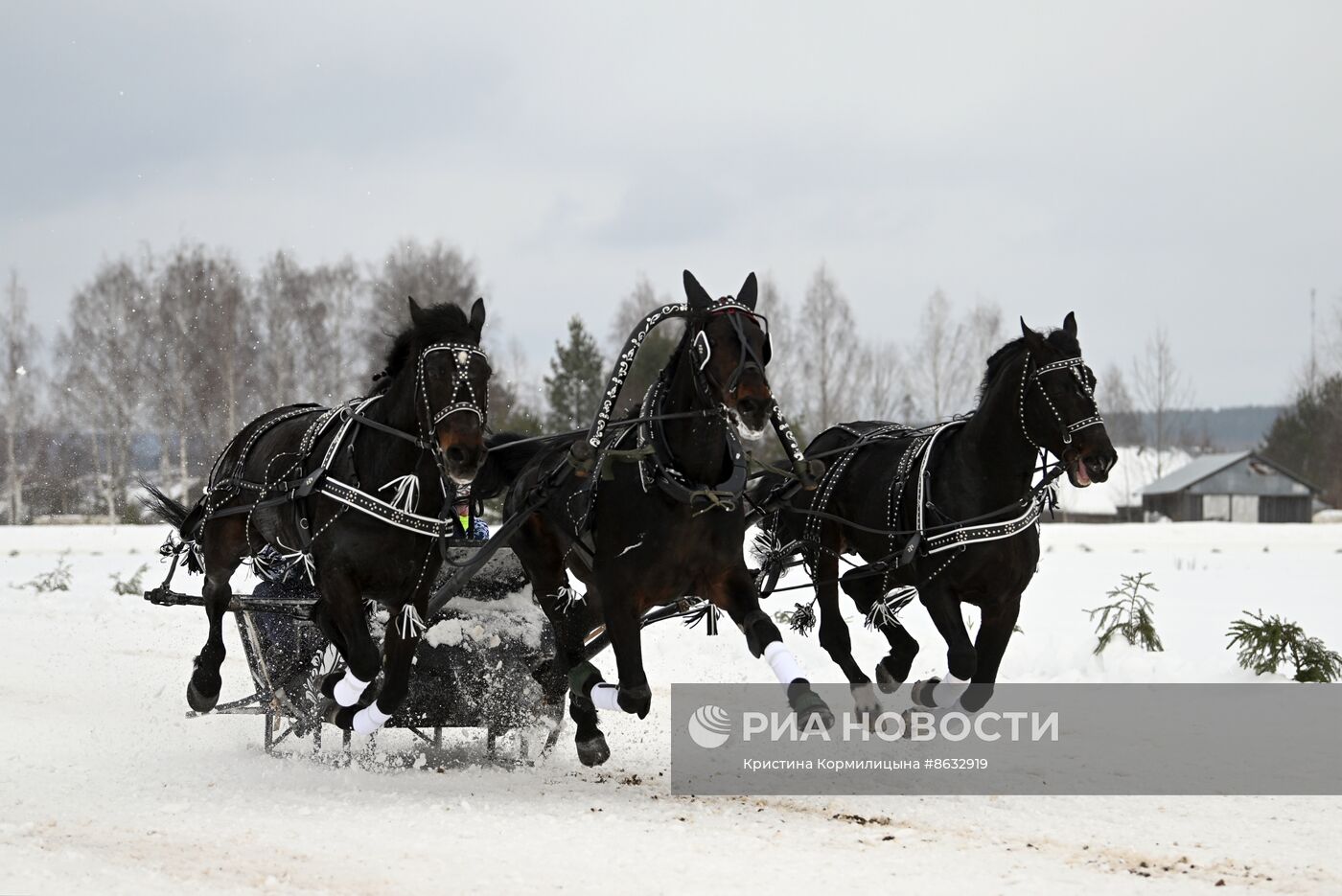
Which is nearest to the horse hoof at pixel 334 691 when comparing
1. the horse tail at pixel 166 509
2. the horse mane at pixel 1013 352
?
the horse tail at pixel 166 509

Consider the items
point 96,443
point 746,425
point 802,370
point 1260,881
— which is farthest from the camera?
point 802,370

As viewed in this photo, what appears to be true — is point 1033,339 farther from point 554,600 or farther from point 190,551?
point 190,551

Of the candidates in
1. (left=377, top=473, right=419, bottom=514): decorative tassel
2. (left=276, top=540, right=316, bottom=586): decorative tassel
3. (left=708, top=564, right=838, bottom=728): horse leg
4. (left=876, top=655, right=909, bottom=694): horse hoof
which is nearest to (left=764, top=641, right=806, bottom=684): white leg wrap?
(left=708, top=564, right=838, bottom=728): horse leg

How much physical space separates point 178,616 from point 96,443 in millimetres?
25765

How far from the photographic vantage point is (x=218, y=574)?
7844 mm

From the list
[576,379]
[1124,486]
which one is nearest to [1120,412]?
[1124,486]

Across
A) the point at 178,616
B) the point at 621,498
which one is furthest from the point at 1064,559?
the point at 621,498

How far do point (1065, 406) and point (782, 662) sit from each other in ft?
7.08

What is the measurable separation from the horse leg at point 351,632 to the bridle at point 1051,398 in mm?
3536

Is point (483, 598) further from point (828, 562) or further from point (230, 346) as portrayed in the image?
point (230, 346)

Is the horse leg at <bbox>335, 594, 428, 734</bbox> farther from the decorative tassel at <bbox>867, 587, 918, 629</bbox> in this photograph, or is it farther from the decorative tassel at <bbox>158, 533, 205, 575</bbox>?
the decorative tassel at <bbox>867, 587, 918, 629</bbox>

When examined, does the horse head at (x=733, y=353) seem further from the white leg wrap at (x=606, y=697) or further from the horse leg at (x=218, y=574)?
the horse leg at (x=218, y=574)

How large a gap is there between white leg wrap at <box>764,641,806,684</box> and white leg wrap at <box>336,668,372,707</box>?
1.89 m

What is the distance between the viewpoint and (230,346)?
35062mm
